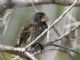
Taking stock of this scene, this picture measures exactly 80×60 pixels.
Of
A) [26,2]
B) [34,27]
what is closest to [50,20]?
[26,2]

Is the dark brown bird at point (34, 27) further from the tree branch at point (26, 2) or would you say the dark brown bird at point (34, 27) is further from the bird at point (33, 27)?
the tree branch at point (26, 2)

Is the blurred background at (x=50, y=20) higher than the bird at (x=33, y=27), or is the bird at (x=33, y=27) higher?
the blurred background at (x=50, y=20)

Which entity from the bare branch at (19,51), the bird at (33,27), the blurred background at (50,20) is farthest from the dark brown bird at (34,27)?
the bare branch at (19,51)

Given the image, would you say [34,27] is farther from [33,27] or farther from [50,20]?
[50,20]

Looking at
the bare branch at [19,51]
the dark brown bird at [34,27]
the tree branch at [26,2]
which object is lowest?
the dark brown bird at [34,27]

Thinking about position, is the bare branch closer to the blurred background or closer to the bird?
the blurred background

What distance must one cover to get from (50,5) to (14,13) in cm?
17

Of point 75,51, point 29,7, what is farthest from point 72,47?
point 29,7

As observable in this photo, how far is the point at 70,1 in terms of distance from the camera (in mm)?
1177

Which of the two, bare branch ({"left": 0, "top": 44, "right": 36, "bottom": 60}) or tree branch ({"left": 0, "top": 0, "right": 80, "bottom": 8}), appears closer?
bare branch ({"left": 0, "top": 44, "right": 36, "bottom": 60})

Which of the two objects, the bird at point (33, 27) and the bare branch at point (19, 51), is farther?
the bird at point (33, 27)

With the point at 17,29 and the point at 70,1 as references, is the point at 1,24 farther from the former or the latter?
the point at 70,1

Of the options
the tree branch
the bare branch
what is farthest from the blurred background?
the bare branch

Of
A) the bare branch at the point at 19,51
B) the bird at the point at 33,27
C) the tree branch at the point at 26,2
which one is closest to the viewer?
the bare branch at the point at 19,51
